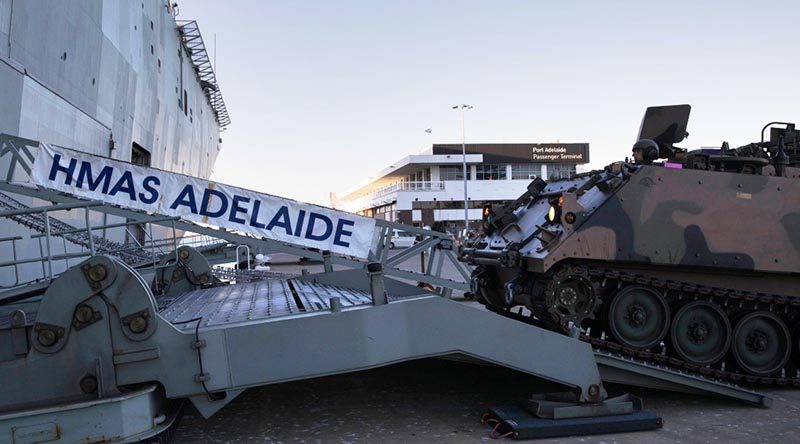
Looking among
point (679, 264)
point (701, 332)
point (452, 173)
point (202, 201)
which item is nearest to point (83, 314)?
point (202, 201)

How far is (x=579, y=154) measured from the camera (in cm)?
6178

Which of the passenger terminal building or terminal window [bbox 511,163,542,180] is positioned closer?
the passenger terminal building

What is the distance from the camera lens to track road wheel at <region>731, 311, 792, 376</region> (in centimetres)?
674

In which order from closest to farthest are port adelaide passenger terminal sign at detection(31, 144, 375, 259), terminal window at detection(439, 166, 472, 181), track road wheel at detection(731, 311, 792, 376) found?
1. track road wheel at detection(731, 311, 792, 376)
2. port adelaide passenger terminal sign at detection(31, 144, 375, 259)
3. terminal window at detection(439, 166, 472, 181)

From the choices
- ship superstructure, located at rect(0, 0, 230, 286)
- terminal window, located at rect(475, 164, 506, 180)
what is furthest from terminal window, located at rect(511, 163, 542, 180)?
ship superstructure, located at rect(0, 0, 230, 286)

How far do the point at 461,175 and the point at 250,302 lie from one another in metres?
55.0

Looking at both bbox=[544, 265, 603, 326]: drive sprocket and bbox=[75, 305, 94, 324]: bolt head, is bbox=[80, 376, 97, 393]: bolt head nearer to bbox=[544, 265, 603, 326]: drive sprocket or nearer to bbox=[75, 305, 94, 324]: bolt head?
bbox=[75, 305, 94, 324]: bolt head

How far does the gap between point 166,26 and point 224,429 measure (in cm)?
2701

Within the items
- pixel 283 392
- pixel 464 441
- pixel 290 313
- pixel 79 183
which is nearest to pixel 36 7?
pixel 79 183

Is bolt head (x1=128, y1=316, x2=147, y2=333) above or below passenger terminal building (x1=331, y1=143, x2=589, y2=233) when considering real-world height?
below

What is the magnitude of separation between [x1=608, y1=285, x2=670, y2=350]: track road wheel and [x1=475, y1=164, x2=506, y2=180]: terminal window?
54553 mm

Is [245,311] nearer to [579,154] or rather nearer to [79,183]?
[79,183]

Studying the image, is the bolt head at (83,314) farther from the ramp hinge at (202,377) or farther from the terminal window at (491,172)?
the terminal window at (491,172)

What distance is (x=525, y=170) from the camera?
202ft
